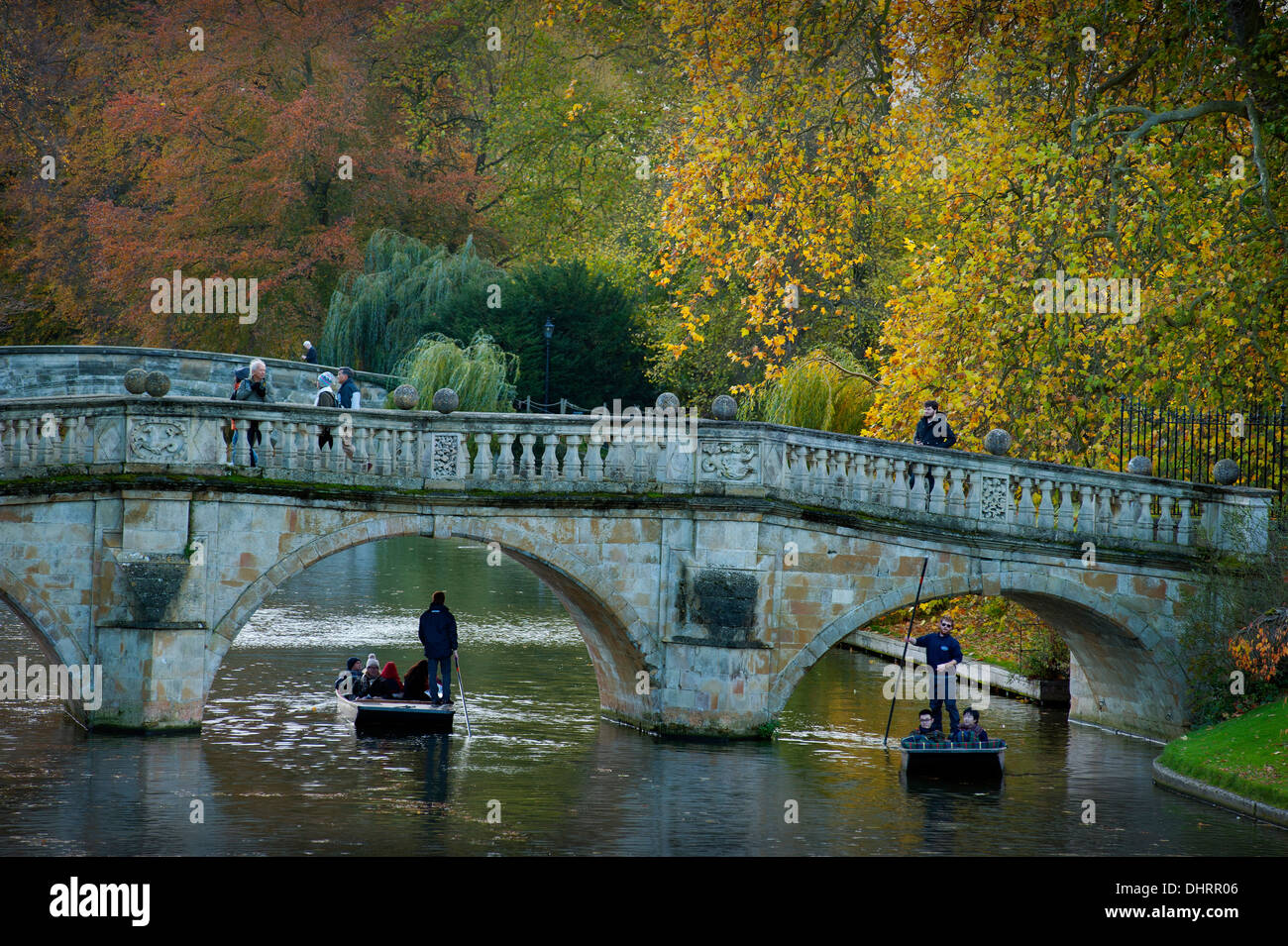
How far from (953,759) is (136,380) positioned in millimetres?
9499

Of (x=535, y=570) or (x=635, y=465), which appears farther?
(x=535, y=570)

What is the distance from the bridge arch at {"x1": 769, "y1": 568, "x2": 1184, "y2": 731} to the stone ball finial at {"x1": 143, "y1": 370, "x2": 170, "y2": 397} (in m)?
7.51

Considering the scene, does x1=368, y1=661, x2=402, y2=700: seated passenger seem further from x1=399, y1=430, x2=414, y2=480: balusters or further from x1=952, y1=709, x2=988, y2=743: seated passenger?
x1=952, y1=709, x2=988, y2=743: seated passenger

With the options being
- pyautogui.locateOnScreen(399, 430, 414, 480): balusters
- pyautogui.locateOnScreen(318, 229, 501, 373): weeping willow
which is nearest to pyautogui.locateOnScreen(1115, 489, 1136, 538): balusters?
pyautogui.locateOnScreen(399, 430, 414, 480): balusters

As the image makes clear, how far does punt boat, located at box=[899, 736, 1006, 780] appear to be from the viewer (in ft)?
57.9

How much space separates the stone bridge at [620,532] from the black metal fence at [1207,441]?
129cm

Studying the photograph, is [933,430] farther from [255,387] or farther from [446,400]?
[255,387]

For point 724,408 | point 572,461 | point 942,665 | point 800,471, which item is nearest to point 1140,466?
point 942,665

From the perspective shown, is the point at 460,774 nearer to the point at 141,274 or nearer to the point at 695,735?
the point at 695,735

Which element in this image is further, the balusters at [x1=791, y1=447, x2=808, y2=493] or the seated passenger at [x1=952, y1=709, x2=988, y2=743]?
the balusters at [x1=791, y1=447, x2=808, y2=493]

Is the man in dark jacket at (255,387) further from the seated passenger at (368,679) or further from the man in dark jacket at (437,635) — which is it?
the seated passenger at (368,679)

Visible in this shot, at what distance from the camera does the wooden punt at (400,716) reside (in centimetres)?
1938

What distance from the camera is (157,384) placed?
1792 centimetres
